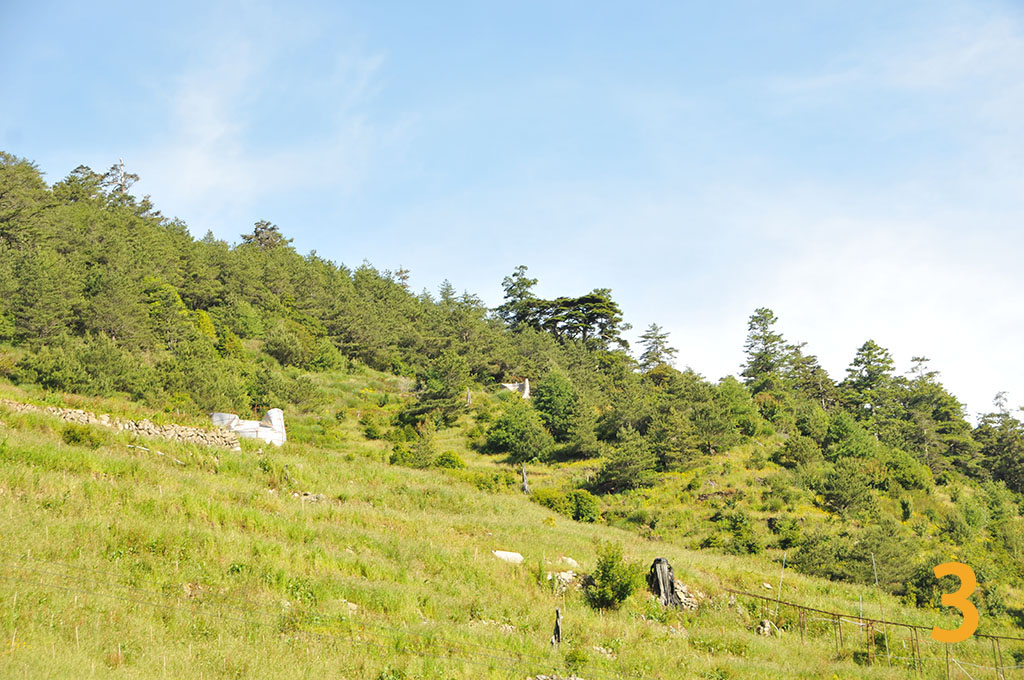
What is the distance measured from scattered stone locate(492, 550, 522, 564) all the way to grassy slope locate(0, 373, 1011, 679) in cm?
46

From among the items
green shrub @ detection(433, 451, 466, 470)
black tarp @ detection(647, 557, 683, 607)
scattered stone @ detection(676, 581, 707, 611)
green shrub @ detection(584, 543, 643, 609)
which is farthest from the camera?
green shrub @ detection(433, 451, 466, 470)

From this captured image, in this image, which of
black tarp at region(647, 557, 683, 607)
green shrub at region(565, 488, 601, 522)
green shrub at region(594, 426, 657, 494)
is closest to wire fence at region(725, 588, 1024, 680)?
black tarp at region(647, 557, 683, 607)

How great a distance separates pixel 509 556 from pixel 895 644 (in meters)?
10.1

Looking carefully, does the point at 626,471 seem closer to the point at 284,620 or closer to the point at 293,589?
the point at 293,589

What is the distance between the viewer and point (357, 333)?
65188mm

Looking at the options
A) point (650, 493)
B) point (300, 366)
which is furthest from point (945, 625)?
point (300, 366)

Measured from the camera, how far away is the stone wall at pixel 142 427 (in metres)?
20.4

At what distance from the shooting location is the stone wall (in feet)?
66.8

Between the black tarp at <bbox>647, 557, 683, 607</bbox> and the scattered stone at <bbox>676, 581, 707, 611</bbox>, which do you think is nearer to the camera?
the black tarp at <bbox>647, 557, 683, 607</bbox>

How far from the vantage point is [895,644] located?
1567 centimetres

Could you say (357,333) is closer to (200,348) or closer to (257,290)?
(257,290)

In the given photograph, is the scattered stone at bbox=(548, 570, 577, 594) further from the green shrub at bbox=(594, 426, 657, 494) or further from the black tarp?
the green shrub at bbox=(594, 426, 657, 494)

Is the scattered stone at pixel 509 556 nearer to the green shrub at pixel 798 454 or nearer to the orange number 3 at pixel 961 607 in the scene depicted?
the orange number 3 at pixel 961 607

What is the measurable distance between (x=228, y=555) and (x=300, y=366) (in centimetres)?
4648
